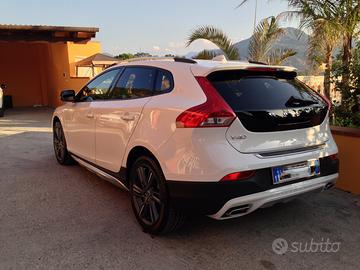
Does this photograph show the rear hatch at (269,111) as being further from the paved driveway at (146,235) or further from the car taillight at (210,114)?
the paved driveway at (146,235)

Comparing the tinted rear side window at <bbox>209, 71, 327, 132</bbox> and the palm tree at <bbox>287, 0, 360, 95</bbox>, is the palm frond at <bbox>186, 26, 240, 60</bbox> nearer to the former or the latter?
the palm tree at <bbox>287, 0, 360, 95</bbox>

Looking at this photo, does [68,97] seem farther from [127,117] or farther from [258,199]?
[258,199]

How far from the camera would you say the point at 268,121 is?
293cm

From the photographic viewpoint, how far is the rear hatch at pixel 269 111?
2.84 metres

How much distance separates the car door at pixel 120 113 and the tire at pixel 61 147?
1.60 m

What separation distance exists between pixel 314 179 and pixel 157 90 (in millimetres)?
1633

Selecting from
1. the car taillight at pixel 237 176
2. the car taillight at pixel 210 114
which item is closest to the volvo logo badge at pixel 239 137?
the car taillight at pixel 210 114

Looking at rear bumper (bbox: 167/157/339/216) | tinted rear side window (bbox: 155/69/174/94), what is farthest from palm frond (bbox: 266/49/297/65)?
rear bumper (bbox: 167/157/339/216)

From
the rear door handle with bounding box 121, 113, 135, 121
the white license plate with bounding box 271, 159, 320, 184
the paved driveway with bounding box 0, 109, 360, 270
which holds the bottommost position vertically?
the paved driveway with bounding box 0, 109, 360, 270

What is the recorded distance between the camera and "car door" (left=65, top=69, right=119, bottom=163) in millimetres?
4379

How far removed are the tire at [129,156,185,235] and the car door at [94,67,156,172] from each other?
1.11ft

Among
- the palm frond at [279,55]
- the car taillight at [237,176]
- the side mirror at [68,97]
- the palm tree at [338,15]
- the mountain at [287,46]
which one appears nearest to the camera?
the car taillight at [237,176]

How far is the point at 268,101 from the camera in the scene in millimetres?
3051

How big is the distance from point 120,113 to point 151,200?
98 centimetres
